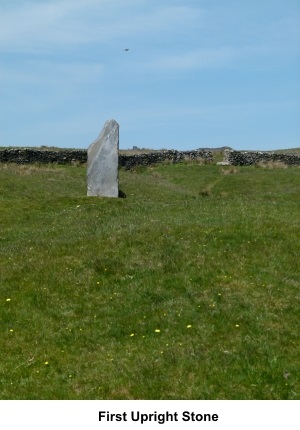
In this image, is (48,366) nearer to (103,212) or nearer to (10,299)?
(10,299)

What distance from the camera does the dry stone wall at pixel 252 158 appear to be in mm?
59031

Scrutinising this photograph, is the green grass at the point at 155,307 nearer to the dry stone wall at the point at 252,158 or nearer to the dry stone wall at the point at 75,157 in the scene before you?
the dry stone wall at the point at 75,157

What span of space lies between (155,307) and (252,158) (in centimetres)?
4565

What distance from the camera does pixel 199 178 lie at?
49.9 m

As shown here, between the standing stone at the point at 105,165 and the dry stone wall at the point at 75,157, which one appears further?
the dry stone wall at the point at 75,157

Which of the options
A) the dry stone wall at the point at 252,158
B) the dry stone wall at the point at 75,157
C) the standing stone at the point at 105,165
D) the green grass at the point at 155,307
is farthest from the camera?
the dry stone wall at the point at 252,158

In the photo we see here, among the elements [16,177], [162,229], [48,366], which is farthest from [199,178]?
[48,366]

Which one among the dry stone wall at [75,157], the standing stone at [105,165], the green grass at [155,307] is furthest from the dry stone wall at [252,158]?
the green grass at [155,307]

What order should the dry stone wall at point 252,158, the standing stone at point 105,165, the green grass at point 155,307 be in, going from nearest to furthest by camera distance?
1. the green grass at point 155,307
2. the standing stone at point 105,165
3. the dry stone wall at point 252,158

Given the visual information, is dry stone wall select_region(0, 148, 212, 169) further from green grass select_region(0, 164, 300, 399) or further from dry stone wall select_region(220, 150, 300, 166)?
green grass select_region(0, 164, 300, 399)

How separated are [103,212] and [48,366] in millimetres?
15544

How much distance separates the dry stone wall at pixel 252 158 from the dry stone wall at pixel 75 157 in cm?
221

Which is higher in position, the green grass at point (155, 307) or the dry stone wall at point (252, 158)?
the dry stone wall at point (252, 158)

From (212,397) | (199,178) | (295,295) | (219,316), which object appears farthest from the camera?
(199,178)
